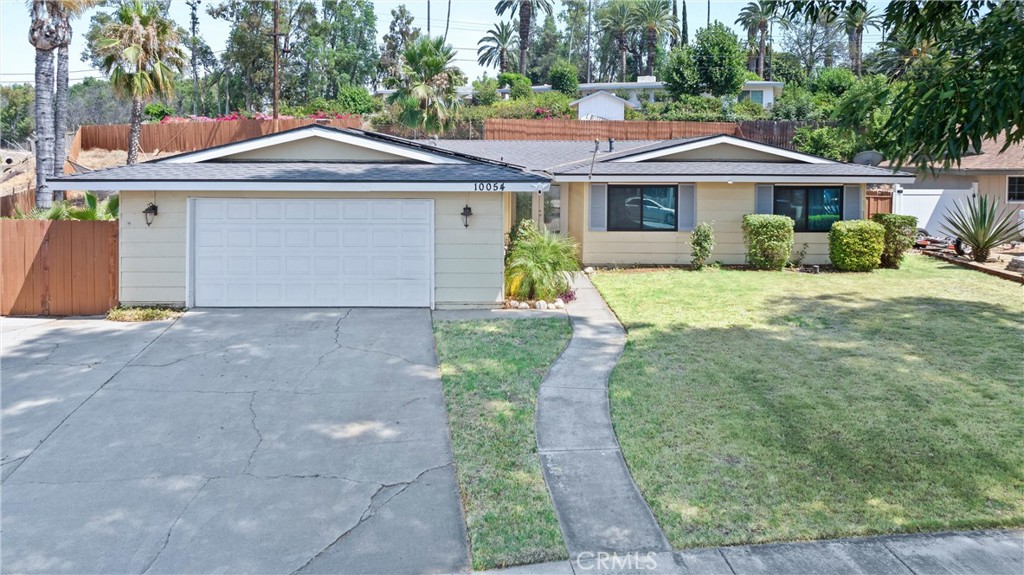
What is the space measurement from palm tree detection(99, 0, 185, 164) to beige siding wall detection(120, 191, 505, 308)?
Result: 15.5m

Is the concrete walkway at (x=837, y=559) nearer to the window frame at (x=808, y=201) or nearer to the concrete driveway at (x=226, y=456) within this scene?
the concrete driveway at (x=226, y=456)

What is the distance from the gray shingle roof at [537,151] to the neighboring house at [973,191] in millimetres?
8130

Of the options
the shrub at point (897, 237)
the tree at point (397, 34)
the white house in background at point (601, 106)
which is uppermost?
the tree at point (397, 34)

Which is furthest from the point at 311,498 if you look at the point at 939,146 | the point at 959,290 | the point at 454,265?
the point at 959,290

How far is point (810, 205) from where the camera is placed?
16.8 metres

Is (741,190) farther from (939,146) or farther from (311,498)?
(311,498)

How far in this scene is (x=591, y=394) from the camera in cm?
748

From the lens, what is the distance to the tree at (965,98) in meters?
5.56

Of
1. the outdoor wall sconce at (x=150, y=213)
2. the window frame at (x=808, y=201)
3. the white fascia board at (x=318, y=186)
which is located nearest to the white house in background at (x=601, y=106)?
the window frame at (x=808, y=201)

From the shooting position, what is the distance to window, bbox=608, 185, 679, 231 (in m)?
16.5

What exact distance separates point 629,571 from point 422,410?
323 cm

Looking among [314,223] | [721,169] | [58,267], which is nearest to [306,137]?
[314,223]

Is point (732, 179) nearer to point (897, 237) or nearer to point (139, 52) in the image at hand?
point (897, 237)

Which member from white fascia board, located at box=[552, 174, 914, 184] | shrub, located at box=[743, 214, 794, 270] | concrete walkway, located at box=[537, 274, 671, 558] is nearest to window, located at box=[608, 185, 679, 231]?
white fascia board, located at box=[552, 174, 914, 184]
